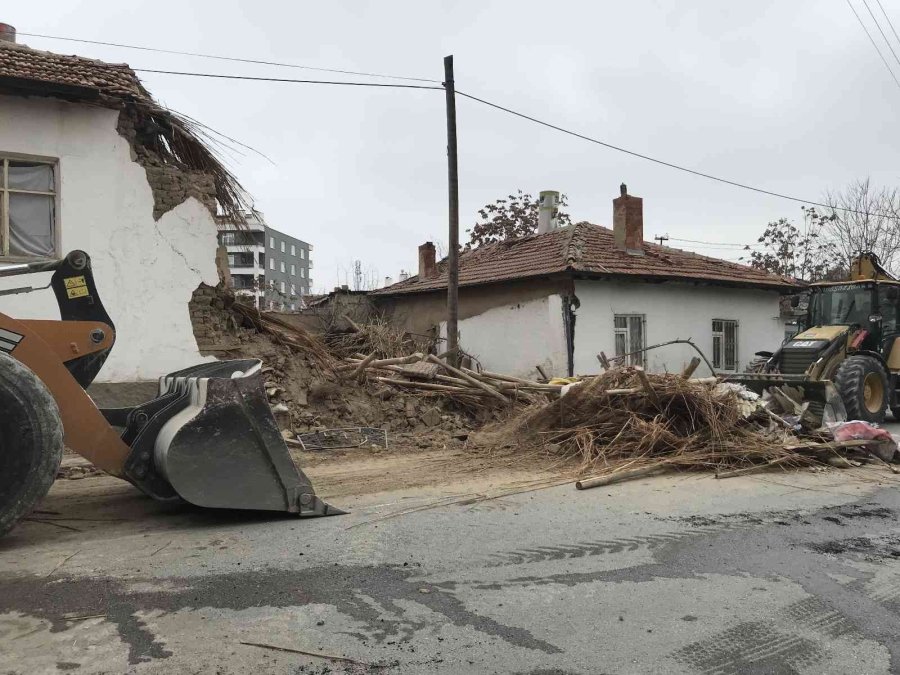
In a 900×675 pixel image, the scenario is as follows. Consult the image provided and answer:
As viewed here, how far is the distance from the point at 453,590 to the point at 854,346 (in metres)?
12.0

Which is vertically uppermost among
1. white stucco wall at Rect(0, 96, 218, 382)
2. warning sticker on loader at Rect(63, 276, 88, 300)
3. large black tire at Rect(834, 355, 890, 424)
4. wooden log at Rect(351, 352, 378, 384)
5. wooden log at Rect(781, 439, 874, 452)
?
white stucco wall at Rect(0, 96, 218, 382)

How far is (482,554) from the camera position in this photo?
5.00 meters

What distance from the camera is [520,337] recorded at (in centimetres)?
1816

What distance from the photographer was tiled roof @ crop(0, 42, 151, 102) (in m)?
10.3

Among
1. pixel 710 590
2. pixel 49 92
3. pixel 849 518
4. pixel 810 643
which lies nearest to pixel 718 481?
pixel 849 518

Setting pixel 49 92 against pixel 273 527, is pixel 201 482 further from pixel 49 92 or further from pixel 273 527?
pixel 49 92

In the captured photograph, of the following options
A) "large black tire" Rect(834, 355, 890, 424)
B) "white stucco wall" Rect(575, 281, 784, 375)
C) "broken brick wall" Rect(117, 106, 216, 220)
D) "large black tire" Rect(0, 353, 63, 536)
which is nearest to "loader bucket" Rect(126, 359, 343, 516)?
"large black tire" Rect(0, 353, 63, 536)

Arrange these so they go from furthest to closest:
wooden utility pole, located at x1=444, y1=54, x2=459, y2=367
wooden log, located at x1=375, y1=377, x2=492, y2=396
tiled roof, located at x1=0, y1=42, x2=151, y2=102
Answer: wooden utility pole, located at x1=444, y1=54, x2=459, y2=367 < wooden log, located at x1=375, y1=377, x2=492, y2=396 < tiled roof, located at x1=0, y1=42, x2=151, y2=102

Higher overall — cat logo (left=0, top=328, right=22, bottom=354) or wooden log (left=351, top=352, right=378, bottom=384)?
cat logo (left=0, top=328, right=22, bottom=354)

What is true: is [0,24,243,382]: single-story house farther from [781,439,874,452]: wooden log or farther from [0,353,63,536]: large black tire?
[781,439,874,452]: wooden log

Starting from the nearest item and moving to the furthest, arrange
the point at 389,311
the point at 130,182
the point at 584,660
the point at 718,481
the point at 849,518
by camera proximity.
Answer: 1. the point at 584,660
2. the point at 849,518
3. the point at 718,481
4. the point at 130,182
5. the point at 389,311

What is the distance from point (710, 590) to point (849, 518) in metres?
2.84

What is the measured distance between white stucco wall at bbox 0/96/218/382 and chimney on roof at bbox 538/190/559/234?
A: 1353cm

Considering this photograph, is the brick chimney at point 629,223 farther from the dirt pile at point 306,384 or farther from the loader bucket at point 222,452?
the loader bucket at point 222,452
